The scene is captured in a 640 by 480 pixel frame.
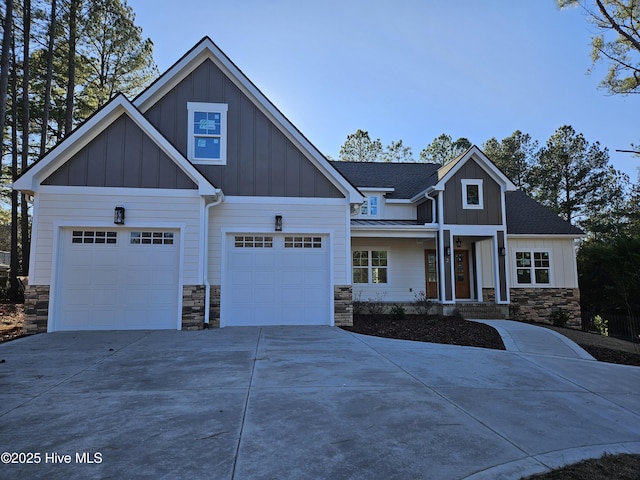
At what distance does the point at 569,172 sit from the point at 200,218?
1043 inches

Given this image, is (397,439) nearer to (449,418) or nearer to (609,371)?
(449,418)

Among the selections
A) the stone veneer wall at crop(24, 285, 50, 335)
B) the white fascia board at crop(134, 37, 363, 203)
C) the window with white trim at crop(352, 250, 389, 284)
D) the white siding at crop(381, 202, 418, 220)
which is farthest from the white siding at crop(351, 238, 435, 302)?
the stone veneer wall at crop(24, 285, 50, 335)

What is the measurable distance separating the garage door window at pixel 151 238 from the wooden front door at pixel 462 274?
10418 mm

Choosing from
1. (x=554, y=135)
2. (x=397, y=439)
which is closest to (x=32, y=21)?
(x=397, y=439)

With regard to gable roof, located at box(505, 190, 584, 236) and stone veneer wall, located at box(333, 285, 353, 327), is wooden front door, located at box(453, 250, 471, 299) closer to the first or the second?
gable roof, located at box(505, 190, 584, 236)

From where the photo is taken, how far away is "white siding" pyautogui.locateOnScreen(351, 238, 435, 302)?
14.6m

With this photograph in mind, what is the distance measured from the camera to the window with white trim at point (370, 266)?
14.8 meters

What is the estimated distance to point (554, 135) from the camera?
88.6 ft

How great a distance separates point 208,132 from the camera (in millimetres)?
10391

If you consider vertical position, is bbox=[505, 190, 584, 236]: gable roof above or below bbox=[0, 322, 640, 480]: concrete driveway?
above

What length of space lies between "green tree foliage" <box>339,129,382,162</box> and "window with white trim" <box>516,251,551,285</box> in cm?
2058

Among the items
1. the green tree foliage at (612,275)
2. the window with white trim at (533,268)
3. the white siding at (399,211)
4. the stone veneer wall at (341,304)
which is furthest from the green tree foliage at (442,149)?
the stone veneer wall at (341,304)

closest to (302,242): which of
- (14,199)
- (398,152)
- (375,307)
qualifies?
(375,307)

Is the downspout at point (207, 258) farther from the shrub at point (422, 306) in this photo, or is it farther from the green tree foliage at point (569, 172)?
the green tree foliage at point (569, 172)
